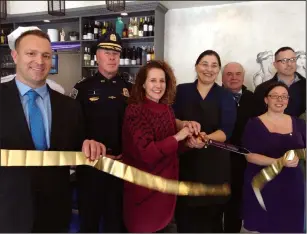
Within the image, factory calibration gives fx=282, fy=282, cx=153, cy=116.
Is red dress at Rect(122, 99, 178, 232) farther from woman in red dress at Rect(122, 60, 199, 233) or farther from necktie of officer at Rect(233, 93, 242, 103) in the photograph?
necktie of officer at Rect(233, 93, 242, 103)

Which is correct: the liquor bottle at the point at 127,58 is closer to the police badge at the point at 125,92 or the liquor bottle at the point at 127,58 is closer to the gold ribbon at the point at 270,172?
the police badge at the point at 125,92

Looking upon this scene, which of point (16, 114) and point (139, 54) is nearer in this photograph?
point (16, 114)

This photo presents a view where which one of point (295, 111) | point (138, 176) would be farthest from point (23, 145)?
point (295, 111)

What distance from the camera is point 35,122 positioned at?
106 cm

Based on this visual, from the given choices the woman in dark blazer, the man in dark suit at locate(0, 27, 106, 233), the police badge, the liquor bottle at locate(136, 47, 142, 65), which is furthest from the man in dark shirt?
the liquor bottle at locate(136, 47, 142, 65)

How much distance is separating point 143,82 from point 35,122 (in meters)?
0.53

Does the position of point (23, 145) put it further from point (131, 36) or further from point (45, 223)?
point (131, 36)

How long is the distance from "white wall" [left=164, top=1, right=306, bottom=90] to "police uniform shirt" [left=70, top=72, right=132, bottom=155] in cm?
191

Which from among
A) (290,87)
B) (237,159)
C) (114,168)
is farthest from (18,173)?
(290,87)

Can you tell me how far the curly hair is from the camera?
1.35 m

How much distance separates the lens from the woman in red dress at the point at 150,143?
4.06 ft

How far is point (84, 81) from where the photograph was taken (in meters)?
1.61

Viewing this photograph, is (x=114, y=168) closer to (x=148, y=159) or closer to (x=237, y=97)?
(x=148, y=159)

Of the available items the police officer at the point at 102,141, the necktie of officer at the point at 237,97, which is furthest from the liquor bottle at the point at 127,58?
the police officer at the point at 102,141
